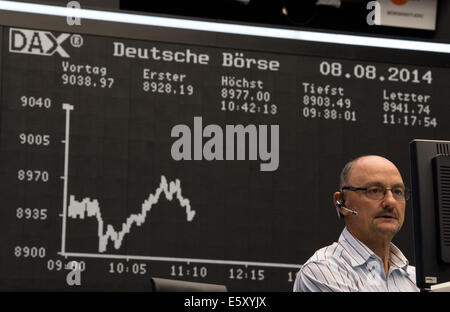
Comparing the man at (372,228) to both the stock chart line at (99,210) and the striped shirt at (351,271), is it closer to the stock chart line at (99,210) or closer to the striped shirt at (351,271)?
the striped shirt at (351,271)

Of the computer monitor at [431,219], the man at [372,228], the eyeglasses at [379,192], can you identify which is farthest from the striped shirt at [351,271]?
the computer monitor at [431,219]

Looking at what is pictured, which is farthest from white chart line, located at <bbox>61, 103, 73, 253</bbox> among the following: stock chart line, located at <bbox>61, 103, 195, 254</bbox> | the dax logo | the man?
the man

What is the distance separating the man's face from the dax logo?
1.76 meters

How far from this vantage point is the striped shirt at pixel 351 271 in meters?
3.04

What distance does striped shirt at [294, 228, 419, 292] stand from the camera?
3.04 metres

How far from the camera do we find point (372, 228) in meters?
3.26

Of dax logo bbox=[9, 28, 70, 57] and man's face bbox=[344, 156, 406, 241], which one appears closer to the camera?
man's face bbox=[344, 156, 406, 241]

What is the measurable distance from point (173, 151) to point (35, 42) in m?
0.76

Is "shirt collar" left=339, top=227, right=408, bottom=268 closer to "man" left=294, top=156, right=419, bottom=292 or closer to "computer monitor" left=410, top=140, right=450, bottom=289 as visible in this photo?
"man" left=294, top=156, right=419, bottom=292

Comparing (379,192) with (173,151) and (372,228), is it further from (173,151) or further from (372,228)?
(173,151)

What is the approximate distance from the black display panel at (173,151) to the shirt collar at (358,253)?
1313mm

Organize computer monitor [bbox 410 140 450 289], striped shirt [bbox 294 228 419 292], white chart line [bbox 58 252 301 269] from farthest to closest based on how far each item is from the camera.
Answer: white chart line [bbox 58 252 301 269], striped shirt [bbox 294 228 419 292], computer monitor [bbox 410 140 450 289]
